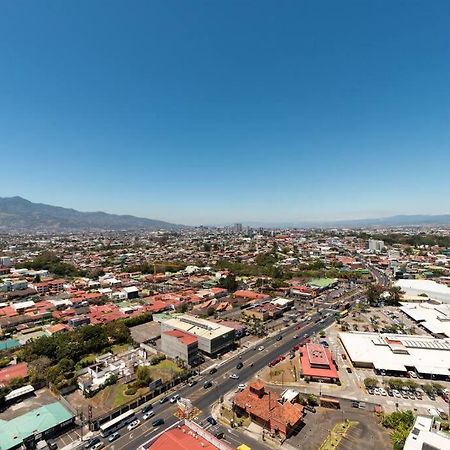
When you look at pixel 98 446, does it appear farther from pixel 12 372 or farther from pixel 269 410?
pixel 12 372

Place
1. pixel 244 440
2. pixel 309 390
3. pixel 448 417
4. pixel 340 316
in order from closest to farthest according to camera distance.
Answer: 1. pixel 244 440
2. pixel 448 417
3. pixel 309 390
4. pixel 340 316

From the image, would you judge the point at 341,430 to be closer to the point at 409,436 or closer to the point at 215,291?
the point at 409,436

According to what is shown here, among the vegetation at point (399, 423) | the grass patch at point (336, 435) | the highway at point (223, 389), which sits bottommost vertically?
the highway at point (223, 389)

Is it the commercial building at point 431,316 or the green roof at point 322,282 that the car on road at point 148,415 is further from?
the green roof at point 322,282

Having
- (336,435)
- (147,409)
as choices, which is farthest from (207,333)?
(336,435)

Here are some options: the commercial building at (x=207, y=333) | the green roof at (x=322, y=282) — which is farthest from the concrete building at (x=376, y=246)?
the commercial building at (x=207, y=333)

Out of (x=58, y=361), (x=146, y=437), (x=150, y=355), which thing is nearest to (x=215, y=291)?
(x=150, y=355)
